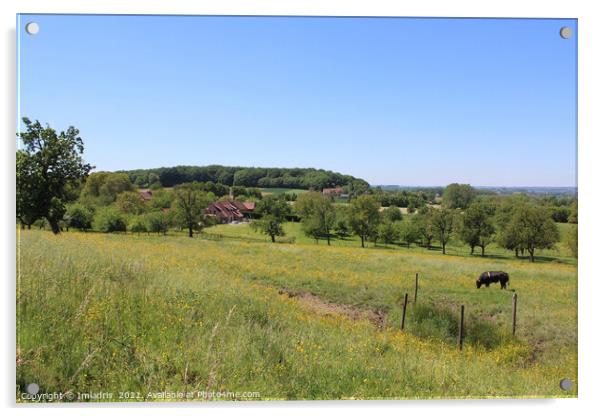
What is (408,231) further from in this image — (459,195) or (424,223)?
(459,195)

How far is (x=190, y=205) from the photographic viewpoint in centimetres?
414

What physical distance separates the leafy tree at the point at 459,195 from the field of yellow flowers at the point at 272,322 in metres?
0.61

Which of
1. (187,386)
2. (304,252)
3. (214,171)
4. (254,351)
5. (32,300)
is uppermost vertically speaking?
(214,171)

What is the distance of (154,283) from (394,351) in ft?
8.36

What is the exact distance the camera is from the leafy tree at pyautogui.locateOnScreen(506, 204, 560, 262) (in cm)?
399

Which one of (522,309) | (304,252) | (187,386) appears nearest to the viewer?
(187,386)

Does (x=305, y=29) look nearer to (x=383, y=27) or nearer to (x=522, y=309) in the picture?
(x=383, y=27)

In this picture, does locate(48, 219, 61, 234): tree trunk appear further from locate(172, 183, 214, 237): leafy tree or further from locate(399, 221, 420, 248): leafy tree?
locate(399, 221, 420, 248): leafy tree

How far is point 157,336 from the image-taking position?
345cm

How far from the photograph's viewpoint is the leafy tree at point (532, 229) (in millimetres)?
3990

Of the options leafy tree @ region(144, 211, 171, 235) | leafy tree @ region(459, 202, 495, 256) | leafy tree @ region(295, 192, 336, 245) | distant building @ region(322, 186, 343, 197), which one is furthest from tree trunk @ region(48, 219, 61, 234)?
leafy tree @ region(459, 202, 495, 256)

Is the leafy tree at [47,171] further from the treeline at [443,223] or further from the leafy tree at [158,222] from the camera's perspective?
the treeline at [443,223]

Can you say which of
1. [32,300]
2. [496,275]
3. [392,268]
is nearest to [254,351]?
[392,268]

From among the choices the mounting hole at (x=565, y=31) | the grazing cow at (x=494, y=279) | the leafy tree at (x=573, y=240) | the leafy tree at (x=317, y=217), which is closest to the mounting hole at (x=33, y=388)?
the leafy tree at (x=317, y=217)
